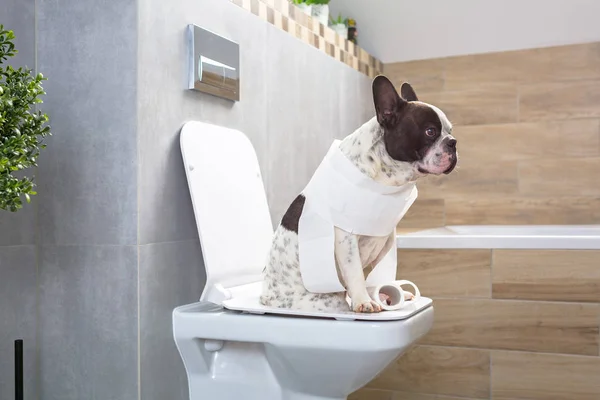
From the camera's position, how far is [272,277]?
1509 mm

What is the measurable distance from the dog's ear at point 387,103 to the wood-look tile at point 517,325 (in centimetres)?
111

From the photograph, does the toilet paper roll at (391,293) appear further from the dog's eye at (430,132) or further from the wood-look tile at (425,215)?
the wood-look tile at (425,215)

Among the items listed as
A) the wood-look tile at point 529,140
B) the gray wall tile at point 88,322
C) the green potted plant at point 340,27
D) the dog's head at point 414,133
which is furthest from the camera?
the wood-look tile at point 529,140

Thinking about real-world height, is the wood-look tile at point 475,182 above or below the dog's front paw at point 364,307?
above

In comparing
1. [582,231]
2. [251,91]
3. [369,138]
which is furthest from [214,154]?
[582,231]

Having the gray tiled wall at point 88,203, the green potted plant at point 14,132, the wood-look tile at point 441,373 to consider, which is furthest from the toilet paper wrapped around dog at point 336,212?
the wood-look tile at point 441,373

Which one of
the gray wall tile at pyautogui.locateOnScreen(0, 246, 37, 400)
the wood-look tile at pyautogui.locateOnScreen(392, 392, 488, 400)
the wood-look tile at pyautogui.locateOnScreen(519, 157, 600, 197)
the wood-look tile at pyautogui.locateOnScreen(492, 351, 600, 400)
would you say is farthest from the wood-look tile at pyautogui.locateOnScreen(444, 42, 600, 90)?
the gray wall tile at pyautogui.locateOnScreen(0, 246, 37, 400)

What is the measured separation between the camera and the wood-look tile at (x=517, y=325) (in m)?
2.15

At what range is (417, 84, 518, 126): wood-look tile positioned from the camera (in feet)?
10.1

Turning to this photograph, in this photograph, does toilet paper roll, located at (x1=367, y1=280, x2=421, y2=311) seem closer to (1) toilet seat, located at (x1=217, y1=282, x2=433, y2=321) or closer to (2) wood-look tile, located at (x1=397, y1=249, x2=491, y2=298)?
(1) toilet seat, located at (x1=217, y1=282, x2=433, y2=321)

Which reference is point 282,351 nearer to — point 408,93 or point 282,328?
point 282,328

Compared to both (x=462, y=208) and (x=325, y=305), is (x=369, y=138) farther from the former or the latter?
(x=462, y=208)

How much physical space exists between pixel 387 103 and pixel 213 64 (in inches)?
21.4

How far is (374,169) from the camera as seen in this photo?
4.54ft
